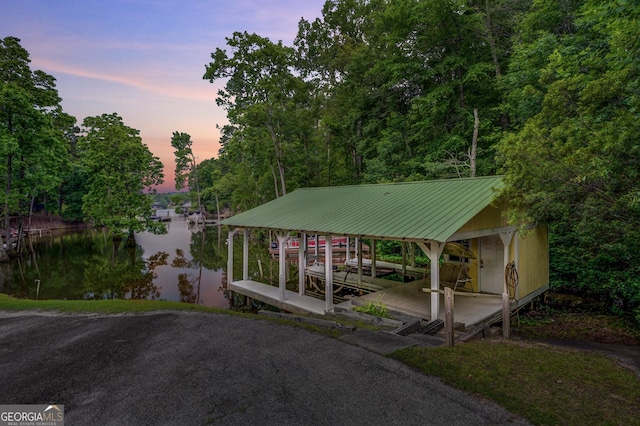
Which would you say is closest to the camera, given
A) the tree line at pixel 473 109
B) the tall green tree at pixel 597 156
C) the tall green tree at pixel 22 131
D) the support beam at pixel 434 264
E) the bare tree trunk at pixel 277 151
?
the tall green tree at pixel 597 156

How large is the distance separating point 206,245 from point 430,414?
35.1 metres

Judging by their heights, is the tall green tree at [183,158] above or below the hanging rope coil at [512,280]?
above

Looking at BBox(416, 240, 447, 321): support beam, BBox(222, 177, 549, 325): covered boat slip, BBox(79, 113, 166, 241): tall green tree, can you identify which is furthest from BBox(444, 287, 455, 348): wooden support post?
BBox(79, 113, 166, 241): tall green tree

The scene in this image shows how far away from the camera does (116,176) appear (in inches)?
1155

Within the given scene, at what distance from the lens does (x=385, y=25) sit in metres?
23.7

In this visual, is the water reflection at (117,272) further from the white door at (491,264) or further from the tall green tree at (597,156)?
the tall green tree at (597,156)

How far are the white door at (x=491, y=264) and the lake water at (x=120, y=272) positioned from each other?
36.7ft

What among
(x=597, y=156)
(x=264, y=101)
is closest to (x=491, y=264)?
(x=597, y=156)

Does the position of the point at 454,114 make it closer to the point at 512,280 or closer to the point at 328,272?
the point at 512,280

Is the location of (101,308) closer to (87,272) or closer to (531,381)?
(531,381)

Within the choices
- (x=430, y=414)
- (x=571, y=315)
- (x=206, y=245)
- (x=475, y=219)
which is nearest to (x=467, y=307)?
(x=475, y=219)

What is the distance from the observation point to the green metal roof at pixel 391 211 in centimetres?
821

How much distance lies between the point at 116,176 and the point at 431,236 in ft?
101

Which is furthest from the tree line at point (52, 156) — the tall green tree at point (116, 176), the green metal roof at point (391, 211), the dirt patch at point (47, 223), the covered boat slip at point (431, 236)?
the covered boat slip at point (431, 236)
